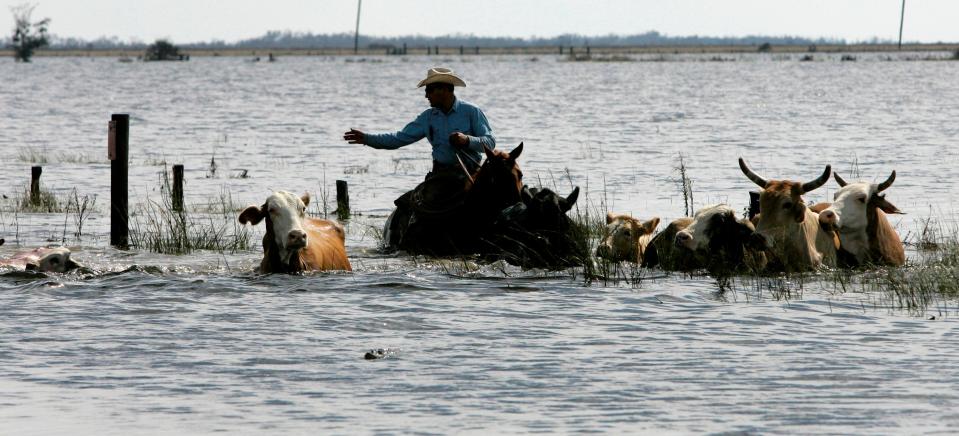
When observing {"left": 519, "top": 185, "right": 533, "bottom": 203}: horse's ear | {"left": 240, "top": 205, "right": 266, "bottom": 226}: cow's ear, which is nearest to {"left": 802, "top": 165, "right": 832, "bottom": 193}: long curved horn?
{"left": 519, "top": 185, "right": 533, "bottom": 203}: horse's ear

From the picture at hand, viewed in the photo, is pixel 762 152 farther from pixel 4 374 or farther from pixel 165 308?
pixel 4 374

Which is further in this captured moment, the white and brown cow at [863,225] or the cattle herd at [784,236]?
the white and brown cow at [863,225]

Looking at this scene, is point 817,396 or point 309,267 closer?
point 817,396

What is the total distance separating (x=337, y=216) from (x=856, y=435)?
44.4 ft

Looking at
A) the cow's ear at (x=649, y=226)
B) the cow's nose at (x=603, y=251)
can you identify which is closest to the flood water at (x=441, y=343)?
the cow's nose at (x=603, y=251)

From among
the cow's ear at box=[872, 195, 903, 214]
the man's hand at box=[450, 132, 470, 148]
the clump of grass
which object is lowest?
the clump of grass

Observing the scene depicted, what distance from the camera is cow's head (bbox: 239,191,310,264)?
13148 millimetres

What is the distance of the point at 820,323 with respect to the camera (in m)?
12.1

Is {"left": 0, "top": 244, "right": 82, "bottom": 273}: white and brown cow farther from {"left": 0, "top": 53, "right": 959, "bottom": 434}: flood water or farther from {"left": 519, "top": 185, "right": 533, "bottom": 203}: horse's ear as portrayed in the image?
{"left": 519, "top": 185, "right": 533, "bottom": 203}: horse's ear

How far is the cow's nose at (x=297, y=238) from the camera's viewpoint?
42.9ft

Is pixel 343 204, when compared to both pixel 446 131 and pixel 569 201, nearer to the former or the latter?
pixel 446 131

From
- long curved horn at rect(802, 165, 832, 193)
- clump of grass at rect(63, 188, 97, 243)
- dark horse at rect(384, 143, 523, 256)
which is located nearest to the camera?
long curved horn at rect(802, 165, 832, 193)

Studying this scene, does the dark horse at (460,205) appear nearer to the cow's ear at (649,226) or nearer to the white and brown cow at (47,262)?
the cow's ear at (649,226)

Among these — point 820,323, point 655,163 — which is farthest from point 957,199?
point 820,323
